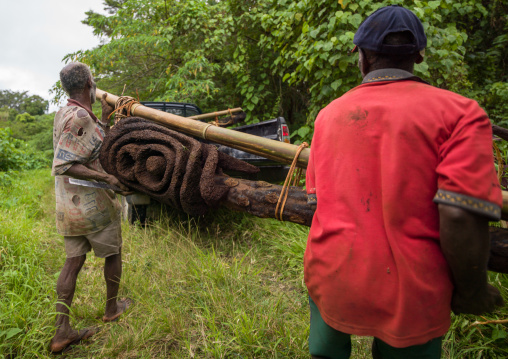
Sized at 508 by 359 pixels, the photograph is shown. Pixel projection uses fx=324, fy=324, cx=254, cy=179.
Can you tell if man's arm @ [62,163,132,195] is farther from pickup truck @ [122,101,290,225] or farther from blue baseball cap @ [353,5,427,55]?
blue baseball cap @ [353,5,427,55]

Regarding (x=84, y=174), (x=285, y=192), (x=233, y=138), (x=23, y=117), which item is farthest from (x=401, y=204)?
(x=23, y=117)

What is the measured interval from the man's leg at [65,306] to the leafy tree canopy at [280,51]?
7.19 feet

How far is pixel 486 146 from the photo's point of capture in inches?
41.5

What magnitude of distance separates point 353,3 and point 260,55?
4115mm

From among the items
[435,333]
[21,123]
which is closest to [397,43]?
[435,333]

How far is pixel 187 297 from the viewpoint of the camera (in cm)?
286

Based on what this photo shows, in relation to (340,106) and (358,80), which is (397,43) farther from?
(358,80)

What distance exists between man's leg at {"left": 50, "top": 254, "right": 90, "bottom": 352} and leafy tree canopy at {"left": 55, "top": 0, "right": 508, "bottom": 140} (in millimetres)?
2191

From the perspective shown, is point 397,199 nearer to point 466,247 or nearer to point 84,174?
point 466,247

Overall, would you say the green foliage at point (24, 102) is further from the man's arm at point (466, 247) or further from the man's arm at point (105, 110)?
the man's arm at point (466, 247)

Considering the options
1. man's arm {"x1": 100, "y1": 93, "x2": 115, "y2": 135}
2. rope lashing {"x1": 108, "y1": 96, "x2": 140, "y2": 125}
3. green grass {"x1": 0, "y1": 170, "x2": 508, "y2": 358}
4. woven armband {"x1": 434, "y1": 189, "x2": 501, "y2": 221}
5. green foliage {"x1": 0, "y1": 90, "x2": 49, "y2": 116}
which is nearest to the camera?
woven armband {"x1": 434, "y1": 189, "x2": 501, "y2": 221}

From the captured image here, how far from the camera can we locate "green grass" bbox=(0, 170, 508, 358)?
2.30 metres

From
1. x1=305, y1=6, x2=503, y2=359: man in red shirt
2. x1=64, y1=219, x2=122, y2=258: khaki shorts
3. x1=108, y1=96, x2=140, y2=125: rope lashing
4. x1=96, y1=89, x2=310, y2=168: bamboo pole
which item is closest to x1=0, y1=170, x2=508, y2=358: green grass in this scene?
x1=64, y1=219, x2=122, y2=258: khaki shorts

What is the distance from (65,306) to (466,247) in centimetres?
259
